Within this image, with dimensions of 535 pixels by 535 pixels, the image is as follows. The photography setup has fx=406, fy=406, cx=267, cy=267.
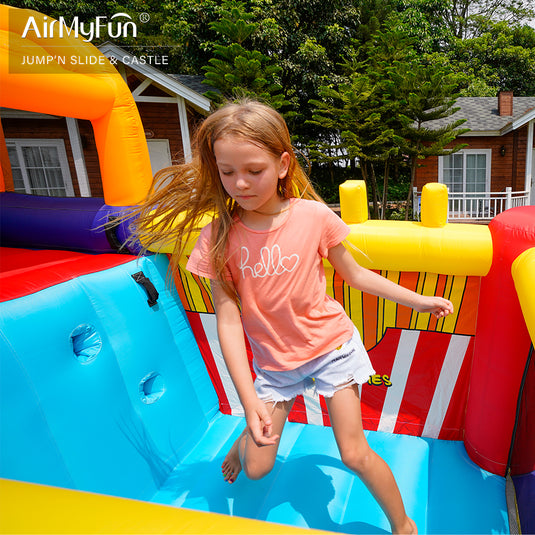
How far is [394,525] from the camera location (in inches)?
47.1

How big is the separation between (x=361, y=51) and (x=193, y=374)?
13.4 metres

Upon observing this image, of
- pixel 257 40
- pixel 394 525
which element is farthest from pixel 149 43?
pixel 394 525

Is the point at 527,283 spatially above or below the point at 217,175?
below

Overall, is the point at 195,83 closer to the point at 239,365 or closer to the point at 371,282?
the point at 371,282

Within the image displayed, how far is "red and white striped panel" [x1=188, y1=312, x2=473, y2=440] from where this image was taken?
1769mm

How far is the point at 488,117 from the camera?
1162 cm

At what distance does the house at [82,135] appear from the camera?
26.8 ft

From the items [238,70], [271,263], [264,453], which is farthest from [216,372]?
[238,70]

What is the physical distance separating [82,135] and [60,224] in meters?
7.54

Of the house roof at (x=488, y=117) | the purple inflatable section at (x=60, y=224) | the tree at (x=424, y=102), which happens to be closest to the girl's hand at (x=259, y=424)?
the purple inflatable section at (x=60, y=224)

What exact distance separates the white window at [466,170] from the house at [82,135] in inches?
279

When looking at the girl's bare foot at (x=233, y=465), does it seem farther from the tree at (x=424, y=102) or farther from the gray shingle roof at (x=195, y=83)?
the gray shingle roof at (x=195, y=83)

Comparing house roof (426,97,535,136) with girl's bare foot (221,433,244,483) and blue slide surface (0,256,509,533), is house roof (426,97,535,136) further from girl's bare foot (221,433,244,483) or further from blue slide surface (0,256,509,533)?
girl's bare foot (221,433,244,483)

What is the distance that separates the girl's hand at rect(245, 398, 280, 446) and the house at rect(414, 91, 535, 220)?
10.8m
